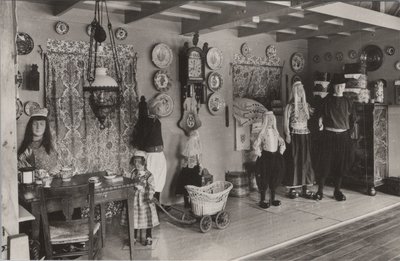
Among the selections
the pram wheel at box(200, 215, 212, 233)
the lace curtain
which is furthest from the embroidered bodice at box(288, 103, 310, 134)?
the lace curtain

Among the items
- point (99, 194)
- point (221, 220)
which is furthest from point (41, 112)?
point (221, 220)

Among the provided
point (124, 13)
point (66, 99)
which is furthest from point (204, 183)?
point (124, 13)

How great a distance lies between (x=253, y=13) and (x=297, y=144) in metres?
2.43

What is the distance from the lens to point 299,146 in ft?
21.3

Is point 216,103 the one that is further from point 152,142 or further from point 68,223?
point 68,223

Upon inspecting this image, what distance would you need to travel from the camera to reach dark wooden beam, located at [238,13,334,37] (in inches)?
233

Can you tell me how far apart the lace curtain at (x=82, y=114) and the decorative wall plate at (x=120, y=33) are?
0.12m

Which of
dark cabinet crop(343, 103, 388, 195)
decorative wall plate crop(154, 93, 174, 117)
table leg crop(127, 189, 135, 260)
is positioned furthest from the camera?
dark cabinet crop(343, 103, 388, 195)

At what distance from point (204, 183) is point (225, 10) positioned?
249cm

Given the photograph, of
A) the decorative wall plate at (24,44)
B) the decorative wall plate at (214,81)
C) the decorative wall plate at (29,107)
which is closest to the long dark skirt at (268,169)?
the decorative wall plate at (214,81)

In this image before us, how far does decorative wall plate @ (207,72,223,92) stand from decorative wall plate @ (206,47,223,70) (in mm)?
115

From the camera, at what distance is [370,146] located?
22.2ft

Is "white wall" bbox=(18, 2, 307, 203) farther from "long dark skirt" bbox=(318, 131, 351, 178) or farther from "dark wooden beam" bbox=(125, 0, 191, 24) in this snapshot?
"long dark skirt" bbox=(318, 131, 351, 178)

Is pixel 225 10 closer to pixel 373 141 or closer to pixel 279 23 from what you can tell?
pixel 279 23
